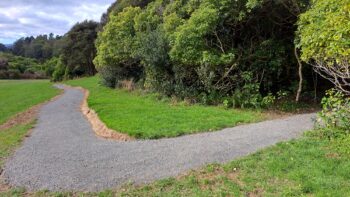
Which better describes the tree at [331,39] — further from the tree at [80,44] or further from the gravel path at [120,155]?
the tree at [80,44]

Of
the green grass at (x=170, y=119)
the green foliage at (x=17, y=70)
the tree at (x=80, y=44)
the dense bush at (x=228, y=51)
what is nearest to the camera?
the green grass at (x=170, y=119)

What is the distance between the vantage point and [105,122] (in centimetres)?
1201

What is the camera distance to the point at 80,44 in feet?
182

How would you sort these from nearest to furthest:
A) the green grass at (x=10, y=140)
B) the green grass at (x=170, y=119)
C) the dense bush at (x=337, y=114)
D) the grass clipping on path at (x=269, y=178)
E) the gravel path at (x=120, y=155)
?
the grass clipping on path at (x=269, y=178) → the gravel path at (x=120, y=155) → the dense bush at (x=337, y=114) → the green grass at (x=10, y=140) → the green grass at (x=170, y=119)

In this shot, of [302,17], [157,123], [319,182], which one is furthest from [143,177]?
[302,17]

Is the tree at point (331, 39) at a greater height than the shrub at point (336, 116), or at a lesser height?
greater

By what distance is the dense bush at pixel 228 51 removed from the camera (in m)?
14.1

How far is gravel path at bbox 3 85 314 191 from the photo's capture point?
654cm

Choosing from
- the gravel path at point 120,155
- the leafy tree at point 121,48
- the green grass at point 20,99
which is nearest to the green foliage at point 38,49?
the green grass at point 20,99

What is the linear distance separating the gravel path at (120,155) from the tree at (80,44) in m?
46.5

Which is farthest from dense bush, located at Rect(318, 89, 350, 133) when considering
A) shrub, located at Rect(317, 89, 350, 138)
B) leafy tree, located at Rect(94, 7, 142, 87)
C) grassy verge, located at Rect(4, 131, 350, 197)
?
leafy tree, located at Rect(94, 7, 142, 87)

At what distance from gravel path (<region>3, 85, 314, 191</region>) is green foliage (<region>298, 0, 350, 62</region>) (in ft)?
7.23

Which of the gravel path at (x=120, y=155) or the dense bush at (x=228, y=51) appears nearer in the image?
the gravel path at (x=120, y=155)

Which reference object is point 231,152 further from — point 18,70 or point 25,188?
point 18,70
